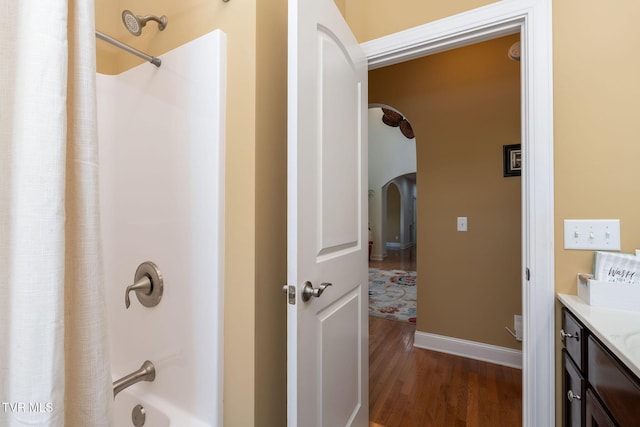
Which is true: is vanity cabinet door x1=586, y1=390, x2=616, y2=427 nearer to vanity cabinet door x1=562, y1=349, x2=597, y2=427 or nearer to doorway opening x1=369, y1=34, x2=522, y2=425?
vanity cabinet door x1=562, y1=349, x2=597, y2=427

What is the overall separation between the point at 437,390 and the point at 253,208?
195 cm

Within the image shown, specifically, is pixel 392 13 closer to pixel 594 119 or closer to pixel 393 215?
pixel 594 119

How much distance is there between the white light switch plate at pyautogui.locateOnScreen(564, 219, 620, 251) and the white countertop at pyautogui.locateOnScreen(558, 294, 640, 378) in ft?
0.68

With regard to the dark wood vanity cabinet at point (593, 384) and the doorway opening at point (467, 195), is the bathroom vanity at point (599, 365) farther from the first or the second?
the doorway opening at point (467, 195)

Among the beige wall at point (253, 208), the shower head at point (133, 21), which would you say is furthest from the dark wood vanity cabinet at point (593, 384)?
the shower head at point (133, 21)

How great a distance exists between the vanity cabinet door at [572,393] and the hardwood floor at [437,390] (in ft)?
2.64

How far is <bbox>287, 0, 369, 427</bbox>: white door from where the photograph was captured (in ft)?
3.04

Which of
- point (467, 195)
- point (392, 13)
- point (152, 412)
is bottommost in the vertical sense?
point (152, 412)

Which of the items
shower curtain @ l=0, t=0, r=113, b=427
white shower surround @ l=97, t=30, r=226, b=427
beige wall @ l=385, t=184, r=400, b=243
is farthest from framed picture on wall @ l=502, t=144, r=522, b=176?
beige wall @ l=385, t=184, r=400, b=243

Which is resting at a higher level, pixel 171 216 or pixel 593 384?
pixel 171 216

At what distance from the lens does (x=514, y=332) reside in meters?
2.35

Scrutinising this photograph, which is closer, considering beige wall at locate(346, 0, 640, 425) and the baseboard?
beige wall at locate(346, 0, 640, 425)

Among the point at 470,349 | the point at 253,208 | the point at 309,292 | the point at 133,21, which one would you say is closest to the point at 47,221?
the point at 253,208

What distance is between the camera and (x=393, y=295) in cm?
457
